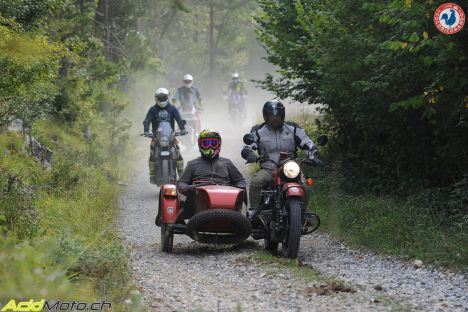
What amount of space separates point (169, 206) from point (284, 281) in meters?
2.65

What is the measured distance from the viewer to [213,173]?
1051cm

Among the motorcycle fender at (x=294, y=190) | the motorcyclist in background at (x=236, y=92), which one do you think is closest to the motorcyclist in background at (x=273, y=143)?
the motorcycle fender at (x=294, y=190)

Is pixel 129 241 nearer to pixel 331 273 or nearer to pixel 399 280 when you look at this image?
pixel 331 273

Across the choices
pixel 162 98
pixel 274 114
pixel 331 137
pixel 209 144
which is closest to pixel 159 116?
pixel 162 98

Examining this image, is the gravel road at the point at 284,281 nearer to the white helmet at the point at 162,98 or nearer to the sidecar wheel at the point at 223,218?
the sidecar wheel at the point at 223,218

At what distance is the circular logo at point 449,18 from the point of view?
9344mm

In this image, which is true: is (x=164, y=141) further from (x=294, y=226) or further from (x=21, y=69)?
(x=294, y=226)

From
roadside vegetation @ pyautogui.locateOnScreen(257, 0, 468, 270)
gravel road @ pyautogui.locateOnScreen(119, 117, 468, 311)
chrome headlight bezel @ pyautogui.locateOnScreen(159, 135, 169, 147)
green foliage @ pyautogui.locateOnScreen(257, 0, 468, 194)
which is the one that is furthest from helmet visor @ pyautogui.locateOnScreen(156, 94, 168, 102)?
gravel road @ pyautogui.locateOnScreen(119, 117, 468, 311)

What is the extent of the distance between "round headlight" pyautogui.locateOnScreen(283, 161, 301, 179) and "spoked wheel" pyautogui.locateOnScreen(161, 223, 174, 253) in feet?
5.65

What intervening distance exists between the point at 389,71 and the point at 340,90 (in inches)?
56.5

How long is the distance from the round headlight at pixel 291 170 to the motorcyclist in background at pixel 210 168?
104 centimetres

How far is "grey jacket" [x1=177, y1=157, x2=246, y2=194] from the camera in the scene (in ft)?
34.4

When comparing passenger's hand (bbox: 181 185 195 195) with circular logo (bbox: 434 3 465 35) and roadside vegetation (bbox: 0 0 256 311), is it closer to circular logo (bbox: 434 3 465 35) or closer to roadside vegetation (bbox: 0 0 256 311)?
roadside vegetation (bbox: 0 0 256 311)

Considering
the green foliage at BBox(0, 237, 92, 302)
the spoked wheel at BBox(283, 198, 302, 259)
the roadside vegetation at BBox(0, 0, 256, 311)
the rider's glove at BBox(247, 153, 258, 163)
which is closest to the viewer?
the green foliage at BBox(0, 237, 92, 302)
